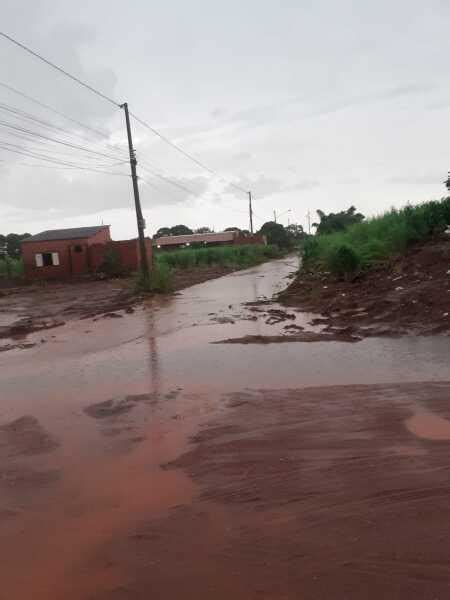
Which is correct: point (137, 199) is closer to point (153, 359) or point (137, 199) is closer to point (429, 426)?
point (153, 359)

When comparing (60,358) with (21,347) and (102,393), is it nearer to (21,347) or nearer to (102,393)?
(21,347)

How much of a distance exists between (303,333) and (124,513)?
690 centimetres

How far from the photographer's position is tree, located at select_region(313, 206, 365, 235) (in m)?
51.3

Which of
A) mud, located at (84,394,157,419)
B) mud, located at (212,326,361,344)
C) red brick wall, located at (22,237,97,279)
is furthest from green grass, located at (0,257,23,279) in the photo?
mud, located at (84,394,157,419)

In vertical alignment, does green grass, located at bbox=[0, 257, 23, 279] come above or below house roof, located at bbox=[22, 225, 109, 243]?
below

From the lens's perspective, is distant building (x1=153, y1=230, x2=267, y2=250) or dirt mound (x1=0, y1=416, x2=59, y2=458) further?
distant building (x1=153, y1=230, x2=267, y2=250)

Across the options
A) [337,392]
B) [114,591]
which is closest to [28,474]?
[114,591]

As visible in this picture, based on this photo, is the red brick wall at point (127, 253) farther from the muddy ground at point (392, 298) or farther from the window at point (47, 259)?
the muddy ground at point (392, 298)

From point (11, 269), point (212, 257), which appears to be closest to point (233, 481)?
point (11, 269)

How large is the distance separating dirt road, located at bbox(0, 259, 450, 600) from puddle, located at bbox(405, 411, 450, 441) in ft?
0.08

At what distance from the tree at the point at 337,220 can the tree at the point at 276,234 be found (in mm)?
18930

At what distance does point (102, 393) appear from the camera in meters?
6.95

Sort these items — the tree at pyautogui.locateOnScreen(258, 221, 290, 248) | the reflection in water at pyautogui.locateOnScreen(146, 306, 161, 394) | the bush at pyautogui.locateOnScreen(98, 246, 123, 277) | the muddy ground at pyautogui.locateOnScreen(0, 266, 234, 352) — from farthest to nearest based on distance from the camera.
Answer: the tree at pyautogui.locateOnScreen(258, 221, 290, 248)
the bush at pyautogui.locateOnScreen(98, 246, 123, 277)
the muddy ground at pyautogui.locateOnScreen(0, 266, 234, 352)
the reflection in water at pyautogui.locateOnScreen(146, 306, 161, 394)

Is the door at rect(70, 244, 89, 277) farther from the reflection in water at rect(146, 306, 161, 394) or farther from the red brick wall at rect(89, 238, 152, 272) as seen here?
the reflection in water at rect(146, 306, 161, 394)
